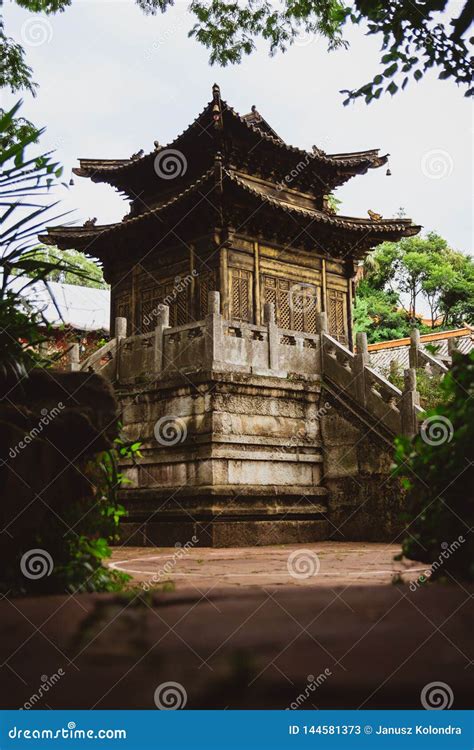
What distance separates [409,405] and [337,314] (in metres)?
6.34

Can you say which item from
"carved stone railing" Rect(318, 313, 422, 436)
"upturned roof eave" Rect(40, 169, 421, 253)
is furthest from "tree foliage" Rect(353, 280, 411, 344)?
"carved stone railing" Rect(318, 313, 422, 436)

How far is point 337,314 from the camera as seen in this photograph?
684 inches

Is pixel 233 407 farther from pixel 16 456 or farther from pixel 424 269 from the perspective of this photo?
pixel 424 269

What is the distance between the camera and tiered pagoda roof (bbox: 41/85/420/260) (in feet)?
49.9

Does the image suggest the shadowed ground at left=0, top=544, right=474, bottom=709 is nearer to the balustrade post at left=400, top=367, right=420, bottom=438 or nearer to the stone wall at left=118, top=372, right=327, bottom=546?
the stone wall at left=118, top=372, right=327, bottom=546

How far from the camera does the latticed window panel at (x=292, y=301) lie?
16.1m

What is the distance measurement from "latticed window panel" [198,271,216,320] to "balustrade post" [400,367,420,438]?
211 inches

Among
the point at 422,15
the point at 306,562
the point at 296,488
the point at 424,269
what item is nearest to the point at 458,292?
the point at 424,269

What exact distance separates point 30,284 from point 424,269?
31486mm

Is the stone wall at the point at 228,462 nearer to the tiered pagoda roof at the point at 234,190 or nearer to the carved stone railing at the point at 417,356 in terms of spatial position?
the carved stone railing at the point at 417,356

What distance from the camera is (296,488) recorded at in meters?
12.3

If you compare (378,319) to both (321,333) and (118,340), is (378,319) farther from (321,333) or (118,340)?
(118,340)

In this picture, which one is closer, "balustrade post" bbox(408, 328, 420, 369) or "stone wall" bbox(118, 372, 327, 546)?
"stone wall" bbox(118, 372, 327, 546)

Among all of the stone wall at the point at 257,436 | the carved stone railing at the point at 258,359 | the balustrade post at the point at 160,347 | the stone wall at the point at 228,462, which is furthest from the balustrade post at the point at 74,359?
the balustrade post at the point at 160,347
